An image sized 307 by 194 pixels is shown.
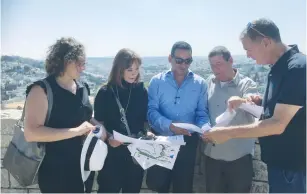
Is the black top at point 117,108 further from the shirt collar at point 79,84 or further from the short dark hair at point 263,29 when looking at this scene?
the short dark hair at point 263,29

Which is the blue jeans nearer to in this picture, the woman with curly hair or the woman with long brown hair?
the woman with long brown hair

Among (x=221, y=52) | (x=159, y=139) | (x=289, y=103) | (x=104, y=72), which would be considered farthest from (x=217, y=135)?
(x=104, y=72)

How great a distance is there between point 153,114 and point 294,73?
60.0 inches

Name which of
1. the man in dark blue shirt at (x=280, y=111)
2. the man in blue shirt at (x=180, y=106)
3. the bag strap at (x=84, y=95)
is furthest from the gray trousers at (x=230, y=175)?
the bag strap at (x=84, y=95)

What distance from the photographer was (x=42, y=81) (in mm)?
2725

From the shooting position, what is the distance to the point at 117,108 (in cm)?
334

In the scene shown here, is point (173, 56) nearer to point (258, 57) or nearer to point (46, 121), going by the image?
point (258, 57)

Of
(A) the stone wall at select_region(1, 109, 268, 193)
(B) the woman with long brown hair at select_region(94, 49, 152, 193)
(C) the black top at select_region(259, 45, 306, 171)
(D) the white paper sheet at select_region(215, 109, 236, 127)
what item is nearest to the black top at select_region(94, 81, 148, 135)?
(B) the woman with long brown hair at select_region(94, 49, 152, 193)

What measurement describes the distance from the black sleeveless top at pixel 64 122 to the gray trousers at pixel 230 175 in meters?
1.41

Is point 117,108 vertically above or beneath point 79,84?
beneath

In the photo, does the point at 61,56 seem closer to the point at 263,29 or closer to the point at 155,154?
the point at 155,154

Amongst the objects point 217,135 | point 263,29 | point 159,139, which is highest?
point 263,29

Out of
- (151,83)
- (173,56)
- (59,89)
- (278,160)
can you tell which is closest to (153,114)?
(151,83)

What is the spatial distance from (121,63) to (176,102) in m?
0.70
